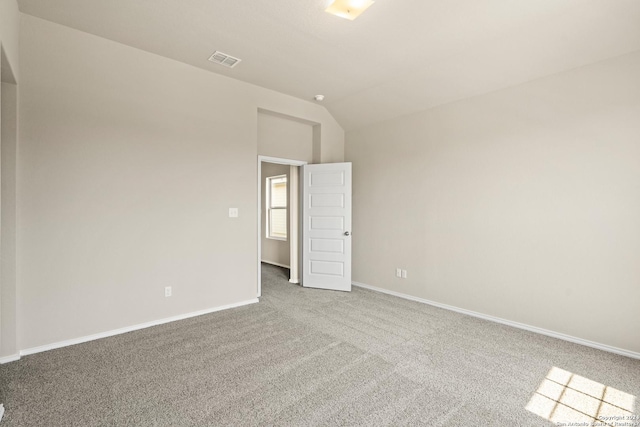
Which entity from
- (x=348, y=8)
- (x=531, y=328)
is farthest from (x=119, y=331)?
(x=531, y=328)

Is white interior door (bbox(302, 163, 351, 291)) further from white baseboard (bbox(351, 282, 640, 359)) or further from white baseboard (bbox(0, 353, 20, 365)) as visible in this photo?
white baseboard (bbox(0, 353, 20, 365))

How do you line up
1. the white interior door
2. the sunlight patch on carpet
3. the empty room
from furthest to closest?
the white interior door → the empty room → the sunlight patch on carpet

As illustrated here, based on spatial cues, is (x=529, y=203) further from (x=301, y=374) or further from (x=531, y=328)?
(x=301, y=374)

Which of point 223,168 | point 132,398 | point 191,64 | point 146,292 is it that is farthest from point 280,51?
point 132,398

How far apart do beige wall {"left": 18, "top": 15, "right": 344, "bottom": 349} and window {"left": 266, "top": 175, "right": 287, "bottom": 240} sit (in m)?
2.59

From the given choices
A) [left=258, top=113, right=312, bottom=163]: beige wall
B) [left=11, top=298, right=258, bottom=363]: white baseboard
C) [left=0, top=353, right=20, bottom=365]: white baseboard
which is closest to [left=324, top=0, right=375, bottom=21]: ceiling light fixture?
[left=258, top=113, right=312, bottom=163]: beige wall

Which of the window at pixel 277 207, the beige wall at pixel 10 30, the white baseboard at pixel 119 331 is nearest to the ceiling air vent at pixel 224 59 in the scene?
the beige wall at pixel 10 30

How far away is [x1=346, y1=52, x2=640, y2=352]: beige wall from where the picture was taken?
2.85m

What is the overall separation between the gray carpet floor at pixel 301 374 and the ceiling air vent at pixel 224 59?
3.00m

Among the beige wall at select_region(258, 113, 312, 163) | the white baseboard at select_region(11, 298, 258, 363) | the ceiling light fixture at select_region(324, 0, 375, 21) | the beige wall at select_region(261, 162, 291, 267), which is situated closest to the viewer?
the ceiling light fixture at select_region(324, 0, 375, 21)

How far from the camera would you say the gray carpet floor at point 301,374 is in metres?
1.97

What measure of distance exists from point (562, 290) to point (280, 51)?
3868 millimetres

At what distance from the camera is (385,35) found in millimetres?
2986

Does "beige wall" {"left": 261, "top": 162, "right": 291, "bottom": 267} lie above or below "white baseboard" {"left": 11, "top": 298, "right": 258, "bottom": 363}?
above
